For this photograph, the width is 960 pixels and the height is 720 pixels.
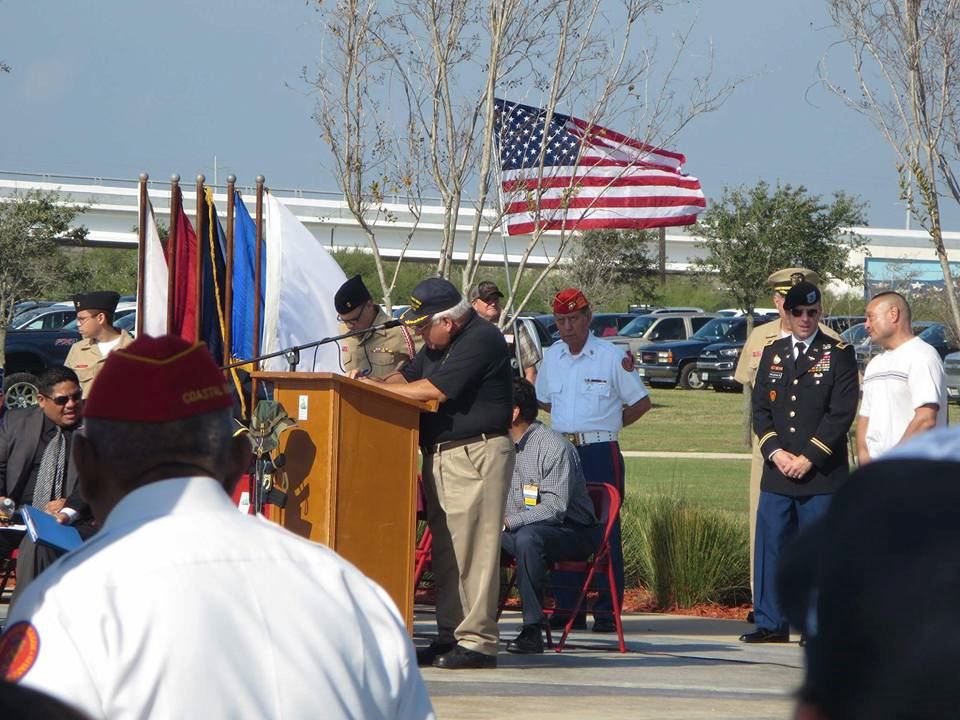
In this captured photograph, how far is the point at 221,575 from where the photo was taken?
2182 millimetres

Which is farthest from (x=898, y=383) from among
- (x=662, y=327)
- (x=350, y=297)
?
(x=662, y=327)

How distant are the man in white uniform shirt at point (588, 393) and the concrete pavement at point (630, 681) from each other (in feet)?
3.43

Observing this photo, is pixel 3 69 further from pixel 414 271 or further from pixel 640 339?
pixel 414 271

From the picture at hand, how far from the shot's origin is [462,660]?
24.3 ft

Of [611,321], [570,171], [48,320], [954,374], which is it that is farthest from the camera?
[611,321]

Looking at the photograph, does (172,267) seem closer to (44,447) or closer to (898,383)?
(44,447)

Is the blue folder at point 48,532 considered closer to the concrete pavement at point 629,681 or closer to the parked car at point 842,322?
the concrete pavement at point 629,681

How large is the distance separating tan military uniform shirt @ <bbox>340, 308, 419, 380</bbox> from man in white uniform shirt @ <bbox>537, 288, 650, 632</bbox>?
1.01 meters

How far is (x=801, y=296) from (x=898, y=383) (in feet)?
2.65

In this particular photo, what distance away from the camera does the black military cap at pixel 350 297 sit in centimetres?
910

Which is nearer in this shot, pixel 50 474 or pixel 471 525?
pixel 471 525

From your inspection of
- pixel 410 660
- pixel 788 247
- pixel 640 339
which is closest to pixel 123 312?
pixel 640 339

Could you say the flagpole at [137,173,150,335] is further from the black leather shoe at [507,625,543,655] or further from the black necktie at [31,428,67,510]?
the black leather shoe at [507,625,543,655]

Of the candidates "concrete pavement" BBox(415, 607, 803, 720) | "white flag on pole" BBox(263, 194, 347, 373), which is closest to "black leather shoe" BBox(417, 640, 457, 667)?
"concrete pavement" BBox(415, 607, 803, 720)
